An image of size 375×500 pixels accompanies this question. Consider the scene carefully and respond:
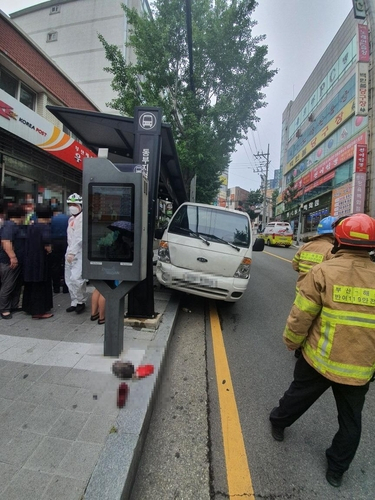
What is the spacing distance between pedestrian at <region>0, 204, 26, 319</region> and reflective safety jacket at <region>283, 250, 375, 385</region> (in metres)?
3.95

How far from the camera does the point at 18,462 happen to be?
5.52 ft

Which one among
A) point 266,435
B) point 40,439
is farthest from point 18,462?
point 266,435

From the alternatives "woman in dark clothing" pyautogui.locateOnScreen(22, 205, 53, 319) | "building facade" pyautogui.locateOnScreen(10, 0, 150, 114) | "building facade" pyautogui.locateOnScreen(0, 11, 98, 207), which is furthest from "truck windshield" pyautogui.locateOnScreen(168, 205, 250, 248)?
"building facade" pyautogui.locateOnScreen(10, 0, 150, 114)

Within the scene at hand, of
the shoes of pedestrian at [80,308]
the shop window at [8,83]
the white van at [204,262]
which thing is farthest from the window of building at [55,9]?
the shoes of pedestrian at [80,308]

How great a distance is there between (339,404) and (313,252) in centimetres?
192

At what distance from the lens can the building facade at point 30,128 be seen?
286 inches

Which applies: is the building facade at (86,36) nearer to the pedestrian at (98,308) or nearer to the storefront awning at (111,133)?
the storefront awning at (111,133)

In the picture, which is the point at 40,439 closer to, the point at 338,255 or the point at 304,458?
the point at 304,458

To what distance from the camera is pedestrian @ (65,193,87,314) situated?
13.6 ft

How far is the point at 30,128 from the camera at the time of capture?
25.1 feet

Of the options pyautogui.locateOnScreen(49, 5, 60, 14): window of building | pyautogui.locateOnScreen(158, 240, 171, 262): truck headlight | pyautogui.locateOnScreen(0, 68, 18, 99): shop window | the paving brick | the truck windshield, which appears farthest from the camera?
pyautogui.locateOnScreen(49, 5, 60, 14): window of building

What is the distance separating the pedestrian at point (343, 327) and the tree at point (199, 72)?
8.51 metres

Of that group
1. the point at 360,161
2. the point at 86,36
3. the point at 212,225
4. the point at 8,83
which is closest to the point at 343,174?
the point at 360,161

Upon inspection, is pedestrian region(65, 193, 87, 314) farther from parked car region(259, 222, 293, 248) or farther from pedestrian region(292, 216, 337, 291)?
parked car region(259, 222, 293, 248)
